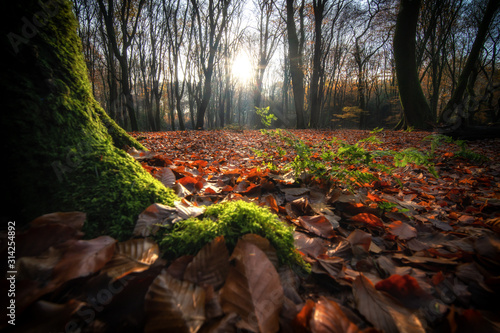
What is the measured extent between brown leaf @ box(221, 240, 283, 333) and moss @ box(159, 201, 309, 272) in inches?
4.6

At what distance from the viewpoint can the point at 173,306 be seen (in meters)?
0.58

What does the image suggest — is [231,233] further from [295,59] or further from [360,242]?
[295,59]

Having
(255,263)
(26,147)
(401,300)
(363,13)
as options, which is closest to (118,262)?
(255,263)

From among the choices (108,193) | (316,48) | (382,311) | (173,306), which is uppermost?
(316,48)

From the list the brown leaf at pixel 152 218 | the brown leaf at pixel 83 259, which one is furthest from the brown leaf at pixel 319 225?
the brown leaf at pixel 83 259

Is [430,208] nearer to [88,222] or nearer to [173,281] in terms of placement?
[173,281]

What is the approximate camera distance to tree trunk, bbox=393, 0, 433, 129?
8305 millimetres

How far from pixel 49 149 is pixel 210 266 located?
1.04 metres

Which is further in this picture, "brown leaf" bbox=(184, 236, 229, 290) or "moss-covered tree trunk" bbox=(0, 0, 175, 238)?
"moss-covered tree trunk" bbox=(0, 0, 175, 238)

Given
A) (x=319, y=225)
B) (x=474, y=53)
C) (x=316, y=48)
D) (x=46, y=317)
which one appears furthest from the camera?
(x=316, y=48)

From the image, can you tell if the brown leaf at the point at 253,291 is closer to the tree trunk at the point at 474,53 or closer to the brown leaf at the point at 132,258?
the brown leaf at the point at 132,258

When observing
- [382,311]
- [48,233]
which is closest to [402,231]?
[382,311]

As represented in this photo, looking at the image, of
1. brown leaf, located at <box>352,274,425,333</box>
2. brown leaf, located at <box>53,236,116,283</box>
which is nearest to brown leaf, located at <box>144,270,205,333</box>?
brown leaf, located at <box>53,236,116,283</box>

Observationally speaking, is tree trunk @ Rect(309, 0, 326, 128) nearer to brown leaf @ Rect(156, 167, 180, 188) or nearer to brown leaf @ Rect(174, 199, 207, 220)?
brown leaf @ Rect(156, 167, 180, 188)
